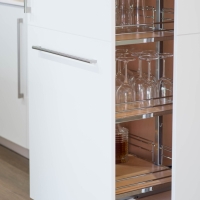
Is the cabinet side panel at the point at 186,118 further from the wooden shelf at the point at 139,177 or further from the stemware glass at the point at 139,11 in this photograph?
the stemware glass at the point at 139,11

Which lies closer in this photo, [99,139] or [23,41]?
[99,139]

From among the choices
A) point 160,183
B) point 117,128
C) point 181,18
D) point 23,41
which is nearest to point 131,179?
point 160,183

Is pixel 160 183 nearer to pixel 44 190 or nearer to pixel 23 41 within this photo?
pixel 44 190

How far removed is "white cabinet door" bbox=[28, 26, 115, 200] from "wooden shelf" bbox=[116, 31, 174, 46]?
11 centimetres

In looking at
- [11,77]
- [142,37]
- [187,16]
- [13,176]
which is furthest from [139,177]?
[11,77]

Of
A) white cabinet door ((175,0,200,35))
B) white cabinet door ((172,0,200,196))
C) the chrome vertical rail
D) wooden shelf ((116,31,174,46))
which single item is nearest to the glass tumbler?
the chrome vertical rail

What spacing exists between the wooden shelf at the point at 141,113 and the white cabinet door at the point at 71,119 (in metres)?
0.10

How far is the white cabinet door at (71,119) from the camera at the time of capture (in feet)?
8.04

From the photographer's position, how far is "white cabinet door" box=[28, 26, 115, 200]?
245cm

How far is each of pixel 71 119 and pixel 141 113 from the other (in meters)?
0.32

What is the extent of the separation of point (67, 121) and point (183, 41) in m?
0.65

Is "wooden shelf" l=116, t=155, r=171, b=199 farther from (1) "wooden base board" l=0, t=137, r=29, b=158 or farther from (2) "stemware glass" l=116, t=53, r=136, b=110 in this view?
(1) "wooden base board" l=0, t=137, r=29, b=158

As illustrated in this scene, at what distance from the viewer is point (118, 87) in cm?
269

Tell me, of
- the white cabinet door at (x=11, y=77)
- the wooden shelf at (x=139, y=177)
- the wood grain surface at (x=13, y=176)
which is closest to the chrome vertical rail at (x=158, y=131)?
the wooden shelf at (x=139, y=177)
